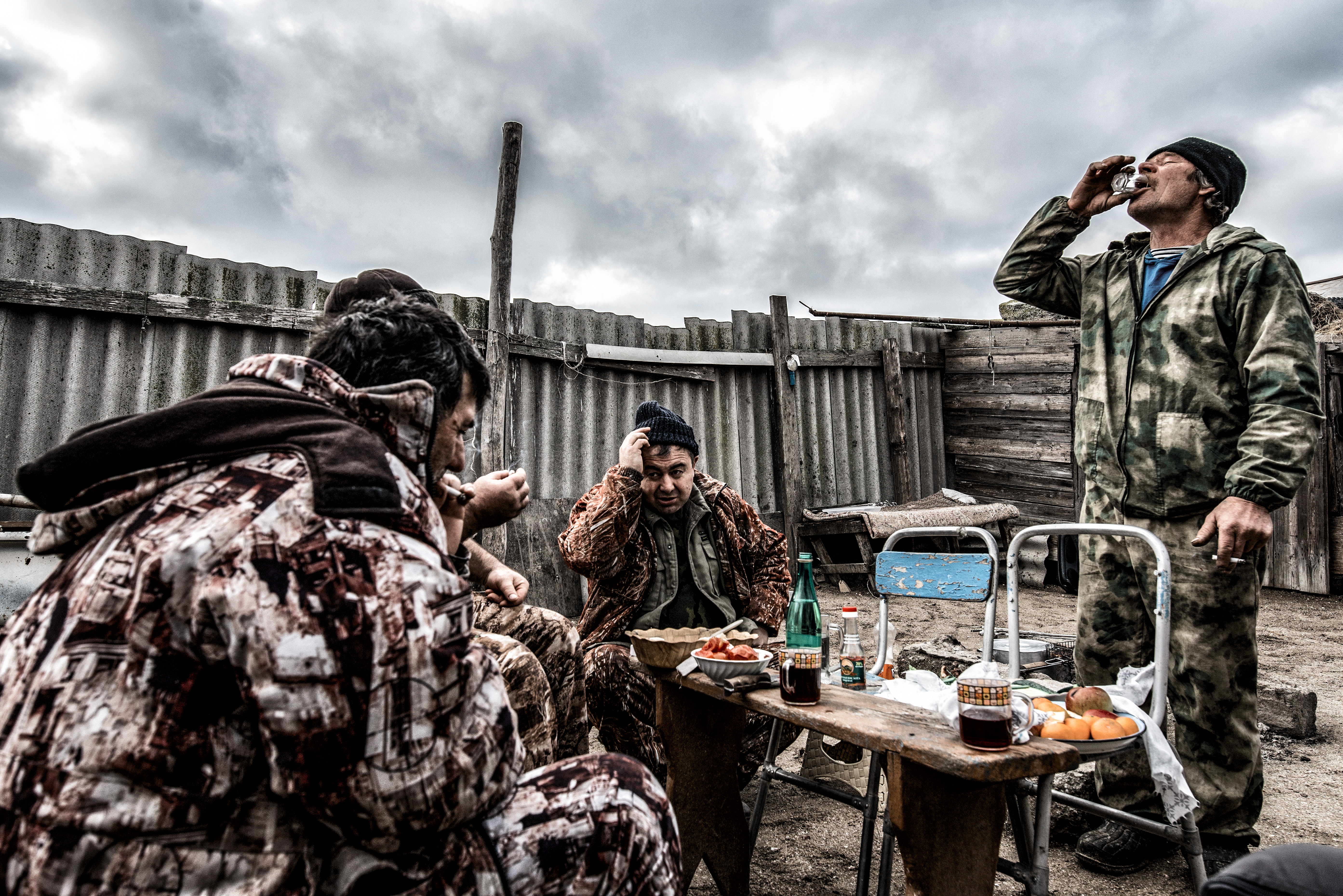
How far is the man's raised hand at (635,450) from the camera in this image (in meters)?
3.23

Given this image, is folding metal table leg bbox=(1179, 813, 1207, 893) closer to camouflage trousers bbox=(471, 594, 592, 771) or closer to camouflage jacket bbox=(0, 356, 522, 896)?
camouflage trousers bbox=(471, 594, 592, 771)

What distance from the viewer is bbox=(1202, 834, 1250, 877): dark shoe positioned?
2.41m

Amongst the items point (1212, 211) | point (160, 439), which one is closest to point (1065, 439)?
point (1212, 211)

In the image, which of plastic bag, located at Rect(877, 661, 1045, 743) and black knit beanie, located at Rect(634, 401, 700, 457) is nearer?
plastic bag, located at Rect(877, 661, 1045, 743)

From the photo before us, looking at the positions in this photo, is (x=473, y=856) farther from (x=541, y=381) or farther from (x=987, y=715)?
(x=541, y=381)

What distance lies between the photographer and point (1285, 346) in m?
2.47

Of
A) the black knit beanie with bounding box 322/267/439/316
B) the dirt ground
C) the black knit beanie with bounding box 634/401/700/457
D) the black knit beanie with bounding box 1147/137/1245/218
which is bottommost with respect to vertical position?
the dirt ground

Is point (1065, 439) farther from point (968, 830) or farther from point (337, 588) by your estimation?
point (337, 588)

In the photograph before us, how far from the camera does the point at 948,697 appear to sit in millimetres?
1863

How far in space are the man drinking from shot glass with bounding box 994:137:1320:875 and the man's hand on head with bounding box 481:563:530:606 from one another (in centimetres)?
209

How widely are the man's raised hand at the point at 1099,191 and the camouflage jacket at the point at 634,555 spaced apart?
5.90ft

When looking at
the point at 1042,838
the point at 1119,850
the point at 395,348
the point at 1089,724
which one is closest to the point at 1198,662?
the point at 1119,850

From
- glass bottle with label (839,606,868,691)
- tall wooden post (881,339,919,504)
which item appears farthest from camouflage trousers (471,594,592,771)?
tall wooden post (881,339,919,504)

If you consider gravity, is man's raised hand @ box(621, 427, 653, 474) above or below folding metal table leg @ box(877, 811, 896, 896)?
above
